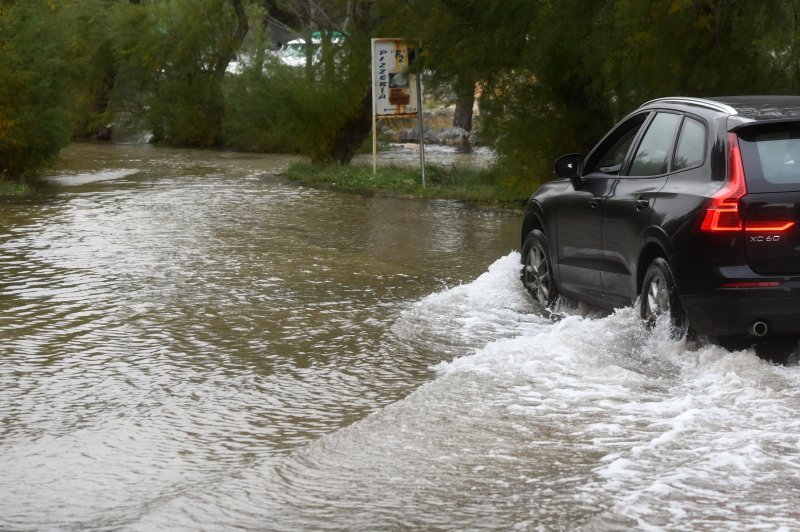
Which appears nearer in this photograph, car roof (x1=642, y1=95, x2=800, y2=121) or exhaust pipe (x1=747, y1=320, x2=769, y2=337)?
exhaust pipe (x1=747, y1=320, x2=769, y2=337)

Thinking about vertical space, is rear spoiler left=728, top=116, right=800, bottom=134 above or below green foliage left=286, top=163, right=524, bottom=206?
above

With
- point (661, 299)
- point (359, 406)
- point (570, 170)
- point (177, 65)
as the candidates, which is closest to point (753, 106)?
point (661, 299)

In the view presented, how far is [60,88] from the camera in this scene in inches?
877

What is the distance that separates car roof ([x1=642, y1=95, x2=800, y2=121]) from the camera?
7.58 metres

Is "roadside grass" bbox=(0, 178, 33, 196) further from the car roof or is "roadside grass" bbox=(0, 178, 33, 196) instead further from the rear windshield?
the rear windshield

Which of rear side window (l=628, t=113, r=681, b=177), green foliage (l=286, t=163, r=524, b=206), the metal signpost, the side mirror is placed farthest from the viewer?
the metal signpost

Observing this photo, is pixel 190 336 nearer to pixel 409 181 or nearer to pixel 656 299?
pixel 656 299

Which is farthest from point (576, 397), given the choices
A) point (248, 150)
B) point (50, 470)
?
point (248, 150)

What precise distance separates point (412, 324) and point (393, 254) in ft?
13.0

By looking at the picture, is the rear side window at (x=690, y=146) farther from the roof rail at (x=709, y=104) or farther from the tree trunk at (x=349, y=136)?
the tree trunk at (x=349, y=136)

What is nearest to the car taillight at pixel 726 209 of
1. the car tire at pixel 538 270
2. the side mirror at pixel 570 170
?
the side mirror at pixel 570 170

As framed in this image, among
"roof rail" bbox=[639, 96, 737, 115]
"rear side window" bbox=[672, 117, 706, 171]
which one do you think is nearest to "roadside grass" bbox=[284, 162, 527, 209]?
"roof rail" bbox=[639, 96, 737, 115]

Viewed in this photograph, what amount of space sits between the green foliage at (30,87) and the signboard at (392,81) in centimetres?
532

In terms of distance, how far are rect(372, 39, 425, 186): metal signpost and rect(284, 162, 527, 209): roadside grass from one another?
631 mm
